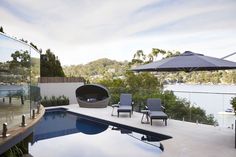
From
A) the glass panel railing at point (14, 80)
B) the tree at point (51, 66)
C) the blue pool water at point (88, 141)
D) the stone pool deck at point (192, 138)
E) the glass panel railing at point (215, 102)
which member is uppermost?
the tree at point (51, 66)

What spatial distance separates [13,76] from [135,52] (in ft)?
60.2

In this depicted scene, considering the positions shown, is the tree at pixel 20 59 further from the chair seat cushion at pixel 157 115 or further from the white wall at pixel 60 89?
the white wall at pixel 60 89

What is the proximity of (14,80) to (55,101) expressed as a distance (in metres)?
10.8

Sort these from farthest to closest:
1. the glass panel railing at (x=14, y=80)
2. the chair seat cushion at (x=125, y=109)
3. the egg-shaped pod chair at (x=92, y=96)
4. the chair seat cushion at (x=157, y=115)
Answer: the egg-shaped pod chair at (x=92, y=96), the chair seat cushion at (x=125, y=109), the chair seat cushion at (x=157, y=115), the glass panel railing at (x=14, y=80)

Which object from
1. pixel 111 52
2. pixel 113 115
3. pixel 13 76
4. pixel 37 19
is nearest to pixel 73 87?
pixel 37 19

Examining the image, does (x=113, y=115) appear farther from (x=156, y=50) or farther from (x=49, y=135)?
(x=156, y=50)

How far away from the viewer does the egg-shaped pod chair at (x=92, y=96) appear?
13836mm

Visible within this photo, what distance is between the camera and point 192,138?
7098 mm

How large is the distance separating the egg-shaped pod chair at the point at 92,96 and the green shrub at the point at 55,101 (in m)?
1.56

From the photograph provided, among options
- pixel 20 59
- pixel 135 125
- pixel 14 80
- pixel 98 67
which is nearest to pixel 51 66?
pixel 98 67

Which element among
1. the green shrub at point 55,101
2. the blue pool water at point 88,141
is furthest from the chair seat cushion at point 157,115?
the green shrub at point 55,101

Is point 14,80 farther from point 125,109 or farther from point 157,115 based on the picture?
point 125,109

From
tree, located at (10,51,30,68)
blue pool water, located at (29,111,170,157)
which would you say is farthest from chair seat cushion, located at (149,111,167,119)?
tree, located at (10,51,30,68)

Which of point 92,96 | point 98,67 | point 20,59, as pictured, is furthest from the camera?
point 98,67
